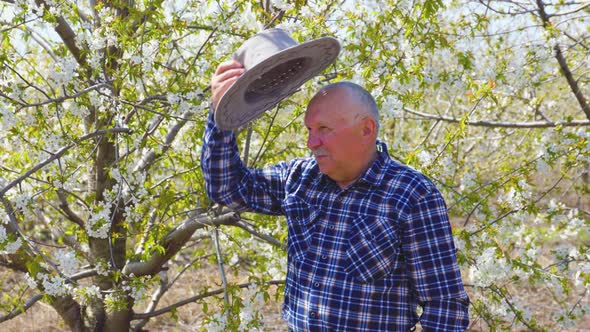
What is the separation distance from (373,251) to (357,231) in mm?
99

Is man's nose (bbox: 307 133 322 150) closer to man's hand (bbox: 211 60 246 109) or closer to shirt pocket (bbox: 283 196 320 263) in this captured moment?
shirt pocket (bbox: 283 196 320 263)

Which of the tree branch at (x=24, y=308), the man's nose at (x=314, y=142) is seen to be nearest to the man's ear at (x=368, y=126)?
the man's nose at (x=314, y=142)

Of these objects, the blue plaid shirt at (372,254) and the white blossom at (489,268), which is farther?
the white blossom at (489,268)

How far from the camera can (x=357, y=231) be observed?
216 centimetres

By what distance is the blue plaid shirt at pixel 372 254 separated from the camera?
2.07m

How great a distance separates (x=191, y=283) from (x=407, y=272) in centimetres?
573

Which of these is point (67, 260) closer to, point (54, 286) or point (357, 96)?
point (54, 286)

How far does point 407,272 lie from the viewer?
2.14 meters

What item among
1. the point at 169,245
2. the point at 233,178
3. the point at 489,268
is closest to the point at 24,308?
the point at 169,245

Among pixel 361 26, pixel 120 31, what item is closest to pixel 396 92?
pixel 361 26

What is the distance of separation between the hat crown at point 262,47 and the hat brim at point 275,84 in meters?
0.03

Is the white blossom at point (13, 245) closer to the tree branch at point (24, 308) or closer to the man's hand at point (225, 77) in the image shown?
the tree branch at point (24, 308)

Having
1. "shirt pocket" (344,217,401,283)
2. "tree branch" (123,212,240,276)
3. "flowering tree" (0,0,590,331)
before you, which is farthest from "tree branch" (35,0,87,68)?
"shirt pocket" (344,217,401,283)

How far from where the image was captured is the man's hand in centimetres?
211
